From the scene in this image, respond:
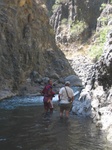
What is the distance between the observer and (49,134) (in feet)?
37.5

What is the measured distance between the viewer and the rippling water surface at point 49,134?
9773 millimetres

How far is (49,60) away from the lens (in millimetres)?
46469

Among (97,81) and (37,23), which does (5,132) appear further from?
A: (37,23)

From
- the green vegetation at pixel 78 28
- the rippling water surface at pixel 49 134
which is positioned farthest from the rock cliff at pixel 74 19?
the rippling water surface at pixel 49 134

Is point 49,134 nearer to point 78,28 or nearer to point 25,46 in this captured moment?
point 25,46

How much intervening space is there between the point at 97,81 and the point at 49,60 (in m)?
29.7

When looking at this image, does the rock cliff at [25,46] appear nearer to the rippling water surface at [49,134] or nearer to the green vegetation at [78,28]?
the rippling water surface at [49,134]

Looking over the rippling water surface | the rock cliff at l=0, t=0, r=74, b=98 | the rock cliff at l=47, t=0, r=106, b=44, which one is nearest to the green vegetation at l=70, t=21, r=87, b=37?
the rock cliff at l=47, t=0, r=106, b=44

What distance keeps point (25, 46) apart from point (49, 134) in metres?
25.3

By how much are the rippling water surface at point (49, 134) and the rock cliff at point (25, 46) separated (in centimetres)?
1254

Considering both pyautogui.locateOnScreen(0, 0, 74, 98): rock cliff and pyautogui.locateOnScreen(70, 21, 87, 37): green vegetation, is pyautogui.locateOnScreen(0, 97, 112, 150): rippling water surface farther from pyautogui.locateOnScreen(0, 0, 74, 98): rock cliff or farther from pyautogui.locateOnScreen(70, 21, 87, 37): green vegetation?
pyautogui.locateOnScreen(70, 21, 87, 37): green vegetation

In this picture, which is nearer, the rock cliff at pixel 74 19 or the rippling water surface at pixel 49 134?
the rippling water surface at pixel 49 134

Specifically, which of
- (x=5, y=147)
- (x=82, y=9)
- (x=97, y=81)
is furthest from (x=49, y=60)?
(x=82, y=9)

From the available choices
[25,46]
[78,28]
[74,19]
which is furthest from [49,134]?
[74,19]
